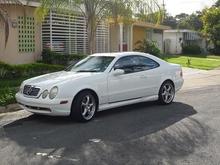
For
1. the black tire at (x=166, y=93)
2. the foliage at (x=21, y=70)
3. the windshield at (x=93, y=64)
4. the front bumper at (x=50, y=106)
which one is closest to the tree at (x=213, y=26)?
the foliage at (x=21, y=70)

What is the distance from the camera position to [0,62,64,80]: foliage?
680 inches

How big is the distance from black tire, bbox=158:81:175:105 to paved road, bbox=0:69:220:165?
18.2 inches

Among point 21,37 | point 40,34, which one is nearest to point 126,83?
point 21,37

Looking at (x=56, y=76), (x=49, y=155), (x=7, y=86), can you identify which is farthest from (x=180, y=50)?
(x=49, y=155)

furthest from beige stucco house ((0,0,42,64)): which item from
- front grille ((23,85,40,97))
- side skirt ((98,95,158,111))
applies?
front grille ((23,85,40,97))

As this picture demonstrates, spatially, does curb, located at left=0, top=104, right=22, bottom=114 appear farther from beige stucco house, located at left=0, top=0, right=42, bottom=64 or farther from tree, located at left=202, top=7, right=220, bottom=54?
tree, located at left=202, top=7, right=220, bottom=54

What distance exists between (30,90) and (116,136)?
2.41m

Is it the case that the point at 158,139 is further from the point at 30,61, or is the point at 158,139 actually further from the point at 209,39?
the point at 209,39

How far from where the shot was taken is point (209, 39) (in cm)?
5222

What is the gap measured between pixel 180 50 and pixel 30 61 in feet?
106

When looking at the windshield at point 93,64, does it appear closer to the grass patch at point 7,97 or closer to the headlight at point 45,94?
the headlight at point 45,94

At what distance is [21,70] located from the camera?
1786cm

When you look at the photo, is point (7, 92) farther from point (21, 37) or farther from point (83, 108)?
point (21, 37)

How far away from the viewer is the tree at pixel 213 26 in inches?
1994
